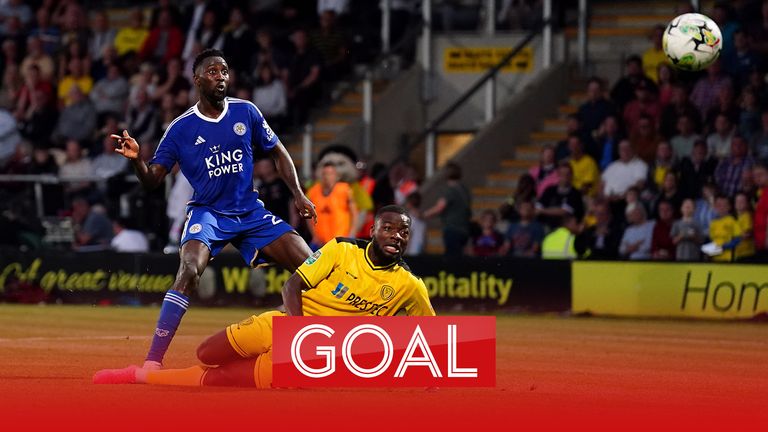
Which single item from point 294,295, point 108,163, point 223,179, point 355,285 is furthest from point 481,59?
point 294,295

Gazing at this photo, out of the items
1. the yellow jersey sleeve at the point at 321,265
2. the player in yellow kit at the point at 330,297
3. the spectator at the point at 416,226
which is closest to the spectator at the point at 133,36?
the spectator at the point at 416,226

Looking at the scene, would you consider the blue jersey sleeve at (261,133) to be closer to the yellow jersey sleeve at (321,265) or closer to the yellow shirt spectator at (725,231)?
the yellow jersey sleeve at (321,265)

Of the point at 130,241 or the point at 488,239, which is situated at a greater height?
the point at 488,239

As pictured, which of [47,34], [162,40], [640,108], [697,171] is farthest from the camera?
[47,34]

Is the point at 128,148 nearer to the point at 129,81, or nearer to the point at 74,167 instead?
the point at 74,167

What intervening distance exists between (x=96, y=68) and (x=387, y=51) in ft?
18.0

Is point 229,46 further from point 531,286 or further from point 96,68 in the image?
point 531,286

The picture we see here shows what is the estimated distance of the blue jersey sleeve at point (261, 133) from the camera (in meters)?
12.3

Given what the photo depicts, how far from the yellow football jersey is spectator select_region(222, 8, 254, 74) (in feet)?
56.5

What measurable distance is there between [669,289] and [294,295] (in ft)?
38.4

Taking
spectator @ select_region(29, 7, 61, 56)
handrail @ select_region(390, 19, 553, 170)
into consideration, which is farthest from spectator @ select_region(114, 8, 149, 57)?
handrail @ select_region(390, 19, 553, 170)

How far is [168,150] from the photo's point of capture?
12133 millimetres

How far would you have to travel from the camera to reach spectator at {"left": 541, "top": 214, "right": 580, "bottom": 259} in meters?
22.5

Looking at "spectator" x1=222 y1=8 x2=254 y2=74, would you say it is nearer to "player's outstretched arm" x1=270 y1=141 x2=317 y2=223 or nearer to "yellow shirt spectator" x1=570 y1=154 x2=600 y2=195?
"yellow shirt spectator" x1=570 y1=154 x2=600 y2=195
